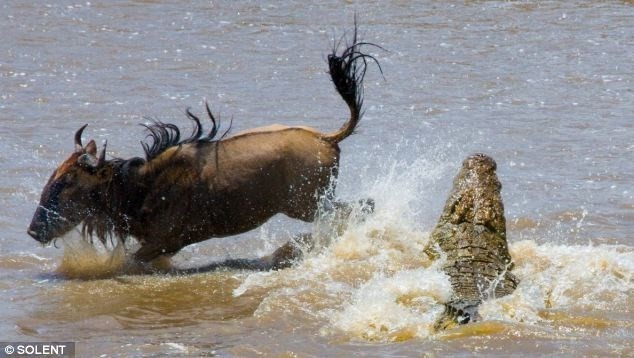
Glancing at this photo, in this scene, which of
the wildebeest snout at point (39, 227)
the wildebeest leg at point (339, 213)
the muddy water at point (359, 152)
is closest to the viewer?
the muddy water at point (359, 152)

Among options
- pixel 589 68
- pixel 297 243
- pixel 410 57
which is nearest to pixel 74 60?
pixel 410 57

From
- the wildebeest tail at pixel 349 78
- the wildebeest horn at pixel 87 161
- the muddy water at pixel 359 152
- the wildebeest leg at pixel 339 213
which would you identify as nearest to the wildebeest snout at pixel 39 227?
the muddy water at pixel 359 152

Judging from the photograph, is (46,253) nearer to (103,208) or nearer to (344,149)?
(103,208)

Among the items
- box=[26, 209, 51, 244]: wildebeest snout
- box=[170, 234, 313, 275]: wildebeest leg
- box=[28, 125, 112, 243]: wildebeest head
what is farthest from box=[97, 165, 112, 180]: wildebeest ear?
box=[170, 234, 313, 275]: wildebeest leg

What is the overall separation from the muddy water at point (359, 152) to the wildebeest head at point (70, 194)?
7.9 inches

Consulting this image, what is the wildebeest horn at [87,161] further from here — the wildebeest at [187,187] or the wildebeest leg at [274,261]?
the wildebeest leg at [274,261]

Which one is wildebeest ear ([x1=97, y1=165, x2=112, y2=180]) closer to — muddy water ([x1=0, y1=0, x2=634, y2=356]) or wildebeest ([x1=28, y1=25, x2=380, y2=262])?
wildebeest ([x1=28, y1=25, x2=380, y2=262])

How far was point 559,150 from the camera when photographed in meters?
10.1

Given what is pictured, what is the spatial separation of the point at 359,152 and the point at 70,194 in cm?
316

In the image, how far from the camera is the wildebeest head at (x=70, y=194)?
7.50 m

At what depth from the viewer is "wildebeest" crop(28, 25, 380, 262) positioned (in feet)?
24.7

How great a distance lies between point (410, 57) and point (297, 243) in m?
6.69

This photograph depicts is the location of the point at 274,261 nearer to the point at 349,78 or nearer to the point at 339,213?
the point at 339,213

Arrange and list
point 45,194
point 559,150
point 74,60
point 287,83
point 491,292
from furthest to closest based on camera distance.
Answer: point 74,60, point 287,83, point 559,150, point 45,194, point 491,292
